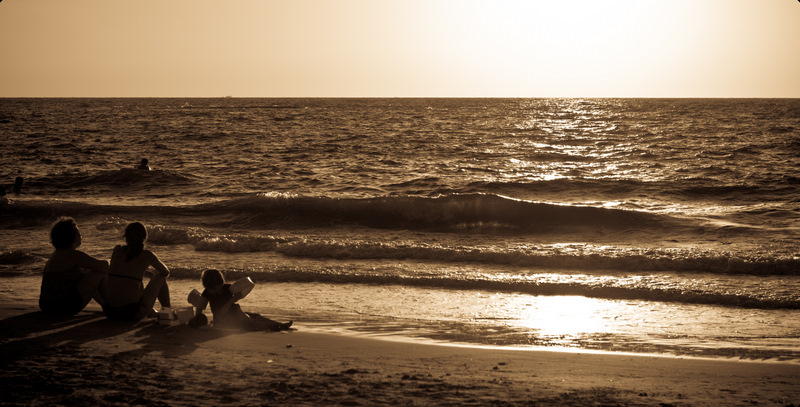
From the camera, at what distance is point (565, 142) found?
135ft

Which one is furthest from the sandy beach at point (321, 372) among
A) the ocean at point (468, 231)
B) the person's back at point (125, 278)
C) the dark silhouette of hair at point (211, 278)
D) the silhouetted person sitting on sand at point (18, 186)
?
the silhouetted person sitting on sand at point (18, 186)

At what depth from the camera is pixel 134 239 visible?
7.16 m

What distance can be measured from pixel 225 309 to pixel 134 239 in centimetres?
119

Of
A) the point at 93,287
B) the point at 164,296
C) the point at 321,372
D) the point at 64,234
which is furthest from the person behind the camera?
the point at 164,296

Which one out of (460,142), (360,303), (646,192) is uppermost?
(460,142)

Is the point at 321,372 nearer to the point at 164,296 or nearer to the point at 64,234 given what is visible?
the point at 164,296

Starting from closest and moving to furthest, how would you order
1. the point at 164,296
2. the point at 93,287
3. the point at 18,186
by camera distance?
the point at 93,287 → the point at 164,296 → the point at 18,186

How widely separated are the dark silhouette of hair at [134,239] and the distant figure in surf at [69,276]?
16.3 inches

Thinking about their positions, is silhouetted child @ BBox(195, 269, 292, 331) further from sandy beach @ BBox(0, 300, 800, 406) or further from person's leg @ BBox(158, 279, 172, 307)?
person's leg @ BBox(158, 279, 172, 307)

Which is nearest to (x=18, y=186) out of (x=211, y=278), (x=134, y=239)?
(x=134, y=239)

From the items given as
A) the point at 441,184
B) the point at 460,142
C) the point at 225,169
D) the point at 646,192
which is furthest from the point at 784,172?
the point at 225,169

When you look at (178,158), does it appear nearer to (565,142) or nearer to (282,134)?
(282,134)

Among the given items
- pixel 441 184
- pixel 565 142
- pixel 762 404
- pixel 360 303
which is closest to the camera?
pixel 762 404

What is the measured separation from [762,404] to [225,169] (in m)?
25.7
